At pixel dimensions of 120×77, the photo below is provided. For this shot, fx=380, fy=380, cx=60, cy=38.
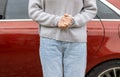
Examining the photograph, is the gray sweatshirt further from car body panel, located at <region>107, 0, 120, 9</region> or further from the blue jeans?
car body panel, located at <region>107, 0, 120, 9</region>

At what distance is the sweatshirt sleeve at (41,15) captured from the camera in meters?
3.40

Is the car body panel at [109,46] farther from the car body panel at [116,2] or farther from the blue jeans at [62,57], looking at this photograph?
the blue jeans at [62,57]

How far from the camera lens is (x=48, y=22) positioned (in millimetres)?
3412

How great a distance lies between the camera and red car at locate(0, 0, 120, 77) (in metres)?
4.26

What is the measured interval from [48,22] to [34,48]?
93 cm

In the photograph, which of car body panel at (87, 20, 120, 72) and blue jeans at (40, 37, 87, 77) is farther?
car body panel at (87, 20, 120, 72)

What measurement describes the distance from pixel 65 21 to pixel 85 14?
0.78 feet

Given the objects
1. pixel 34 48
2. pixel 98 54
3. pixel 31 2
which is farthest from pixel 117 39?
pixel 31 2

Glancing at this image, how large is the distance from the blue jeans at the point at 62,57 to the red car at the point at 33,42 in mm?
706

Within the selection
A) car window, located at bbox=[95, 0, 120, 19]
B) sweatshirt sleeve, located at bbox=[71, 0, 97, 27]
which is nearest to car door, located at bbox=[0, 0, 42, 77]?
car window, located at bbox=[95, 0, 120, 19]

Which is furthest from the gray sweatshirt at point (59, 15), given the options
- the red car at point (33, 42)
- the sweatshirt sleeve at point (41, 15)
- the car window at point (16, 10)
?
the car window at point (16, 10)

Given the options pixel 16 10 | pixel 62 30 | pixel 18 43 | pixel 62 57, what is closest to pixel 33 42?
pixel 18 43

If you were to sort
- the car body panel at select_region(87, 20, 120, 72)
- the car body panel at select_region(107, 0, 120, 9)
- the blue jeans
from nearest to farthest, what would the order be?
the blue jeans, the car body panel at select_region(87, 20, 120, 72), the car body panel at select_region(107, 0, 120, 9)

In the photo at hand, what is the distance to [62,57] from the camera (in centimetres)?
355
